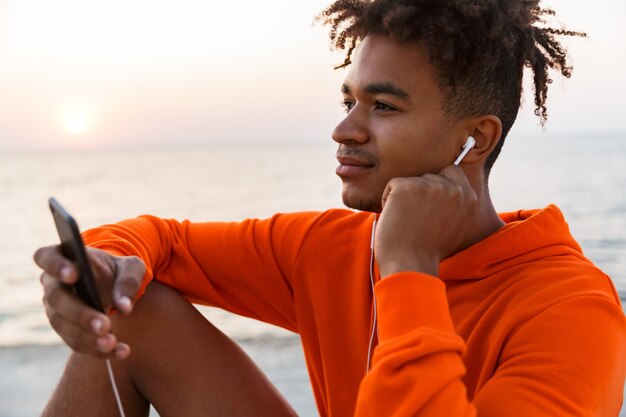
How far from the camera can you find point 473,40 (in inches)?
87.6

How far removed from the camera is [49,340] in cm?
508

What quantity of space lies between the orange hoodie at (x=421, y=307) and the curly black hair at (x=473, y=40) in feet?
1.17

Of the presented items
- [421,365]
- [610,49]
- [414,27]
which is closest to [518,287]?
[421,365]

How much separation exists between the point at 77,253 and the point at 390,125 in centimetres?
103

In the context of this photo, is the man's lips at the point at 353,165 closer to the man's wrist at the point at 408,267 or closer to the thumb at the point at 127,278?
the man's wrist at the point at 408,267

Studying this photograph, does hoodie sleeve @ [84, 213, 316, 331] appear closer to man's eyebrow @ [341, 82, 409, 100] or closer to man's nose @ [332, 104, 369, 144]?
man's nose @ [332, 104, 369, 144]

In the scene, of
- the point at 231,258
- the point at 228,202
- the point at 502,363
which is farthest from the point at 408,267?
the point at 228,202

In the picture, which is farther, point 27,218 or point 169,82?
point 169,82

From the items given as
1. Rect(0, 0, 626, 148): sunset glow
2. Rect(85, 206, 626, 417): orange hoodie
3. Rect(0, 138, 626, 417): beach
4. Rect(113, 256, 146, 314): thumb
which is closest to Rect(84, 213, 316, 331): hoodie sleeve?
Rect(85, 206, 626, 417): orange hoodie

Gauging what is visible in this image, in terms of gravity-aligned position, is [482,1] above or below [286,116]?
above

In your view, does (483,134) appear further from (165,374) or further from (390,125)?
(165,374)

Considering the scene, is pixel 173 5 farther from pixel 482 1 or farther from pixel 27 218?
pixel 482 1

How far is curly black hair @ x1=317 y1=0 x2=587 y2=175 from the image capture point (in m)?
2.20

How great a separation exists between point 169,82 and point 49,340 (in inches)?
1116
